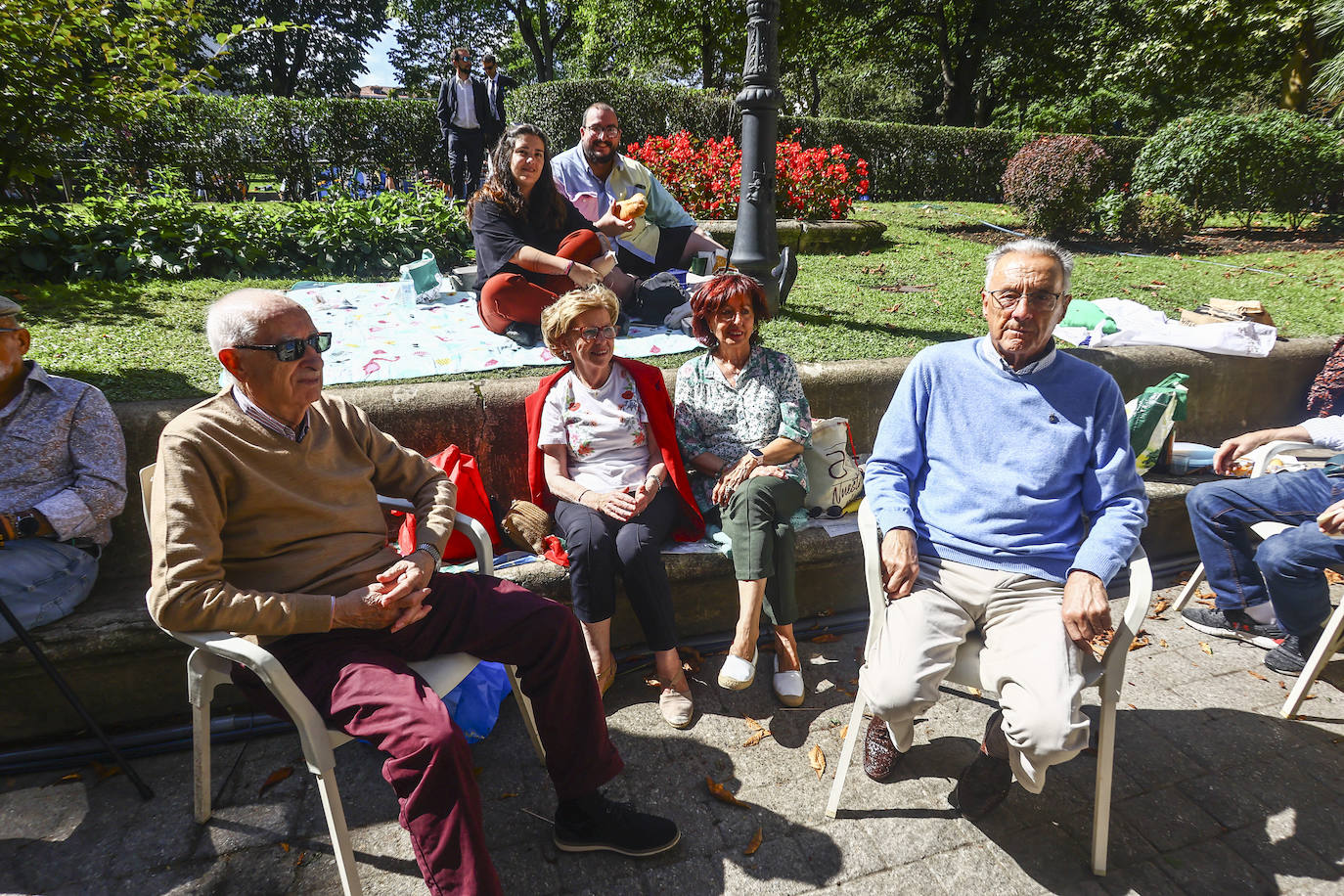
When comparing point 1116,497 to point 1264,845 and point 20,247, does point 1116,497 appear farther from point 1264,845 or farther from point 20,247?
point 20,247

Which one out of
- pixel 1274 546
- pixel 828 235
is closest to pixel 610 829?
pixel 1274 546

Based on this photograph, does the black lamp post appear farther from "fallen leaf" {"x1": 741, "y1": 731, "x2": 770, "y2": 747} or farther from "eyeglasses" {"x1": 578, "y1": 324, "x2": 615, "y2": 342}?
"fallen leaf" {"x1": 741, "y1": 731, "x2": 770, "y2": 747}

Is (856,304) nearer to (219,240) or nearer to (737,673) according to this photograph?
(737,673)

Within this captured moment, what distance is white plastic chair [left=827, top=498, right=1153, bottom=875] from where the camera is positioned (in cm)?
226

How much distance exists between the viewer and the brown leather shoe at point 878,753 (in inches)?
105

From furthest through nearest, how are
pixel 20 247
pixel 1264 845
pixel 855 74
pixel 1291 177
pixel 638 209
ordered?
1. pixel 855 74
2. pixel 1291 177
3. pixel 20 247
4. pixel 638 209
5. pixel 1264 845

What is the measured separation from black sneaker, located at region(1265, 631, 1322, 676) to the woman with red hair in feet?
6.90

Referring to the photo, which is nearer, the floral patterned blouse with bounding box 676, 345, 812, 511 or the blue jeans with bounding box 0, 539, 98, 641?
the blue jeans with bounding box 0, 539, 98, 641

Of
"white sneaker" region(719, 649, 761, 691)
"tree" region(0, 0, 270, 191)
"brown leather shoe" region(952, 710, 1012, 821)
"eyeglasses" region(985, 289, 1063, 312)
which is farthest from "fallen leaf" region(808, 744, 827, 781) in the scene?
"tree" region(0, 0, 270, 191)

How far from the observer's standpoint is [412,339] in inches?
199

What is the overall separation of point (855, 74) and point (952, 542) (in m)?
39.9

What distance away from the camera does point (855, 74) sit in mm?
36844

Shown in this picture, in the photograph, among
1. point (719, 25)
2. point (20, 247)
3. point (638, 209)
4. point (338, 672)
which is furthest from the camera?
point (719, 25)

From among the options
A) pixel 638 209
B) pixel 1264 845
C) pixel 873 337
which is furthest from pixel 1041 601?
pixel 638 209
